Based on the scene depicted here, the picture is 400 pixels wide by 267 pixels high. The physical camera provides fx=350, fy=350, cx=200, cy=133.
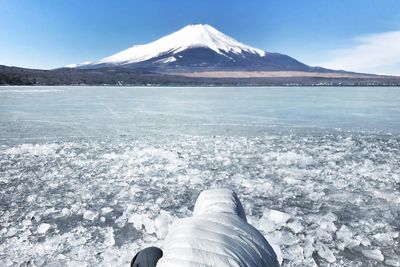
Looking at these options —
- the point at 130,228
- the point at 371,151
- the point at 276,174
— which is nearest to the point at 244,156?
the point at 276,174

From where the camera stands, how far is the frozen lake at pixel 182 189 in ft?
11.1

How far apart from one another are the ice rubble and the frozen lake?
0.02m

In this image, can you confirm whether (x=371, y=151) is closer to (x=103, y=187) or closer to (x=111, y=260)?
(x=103, y=187)

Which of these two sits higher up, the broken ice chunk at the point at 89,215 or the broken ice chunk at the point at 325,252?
the broken ice chunk at the point at 325,252

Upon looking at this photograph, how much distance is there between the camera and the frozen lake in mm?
3387

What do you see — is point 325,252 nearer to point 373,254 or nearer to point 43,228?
point 373,254

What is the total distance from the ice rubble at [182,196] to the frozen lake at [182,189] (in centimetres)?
2

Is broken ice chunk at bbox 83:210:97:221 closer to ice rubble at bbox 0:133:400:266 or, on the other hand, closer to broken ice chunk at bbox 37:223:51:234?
ice rubble at bbox 0:133:400:266

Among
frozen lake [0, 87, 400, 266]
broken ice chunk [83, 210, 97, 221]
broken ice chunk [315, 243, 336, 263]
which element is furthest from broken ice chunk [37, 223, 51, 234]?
broken ice chunk [315, 243, 336, 263]

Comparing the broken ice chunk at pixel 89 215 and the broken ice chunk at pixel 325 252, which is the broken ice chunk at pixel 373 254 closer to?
the broken ice chunk at pixel 325 252

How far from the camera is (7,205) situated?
14.5ft

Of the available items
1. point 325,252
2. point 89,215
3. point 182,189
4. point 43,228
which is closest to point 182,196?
point 182,189

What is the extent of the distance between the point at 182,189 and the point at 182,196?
11.6 inches

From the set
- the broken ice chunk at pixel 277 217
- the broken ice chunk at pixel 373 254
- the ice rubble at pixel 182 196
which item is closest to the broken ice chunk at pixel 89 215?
the ice rubble at pixel 182 196
